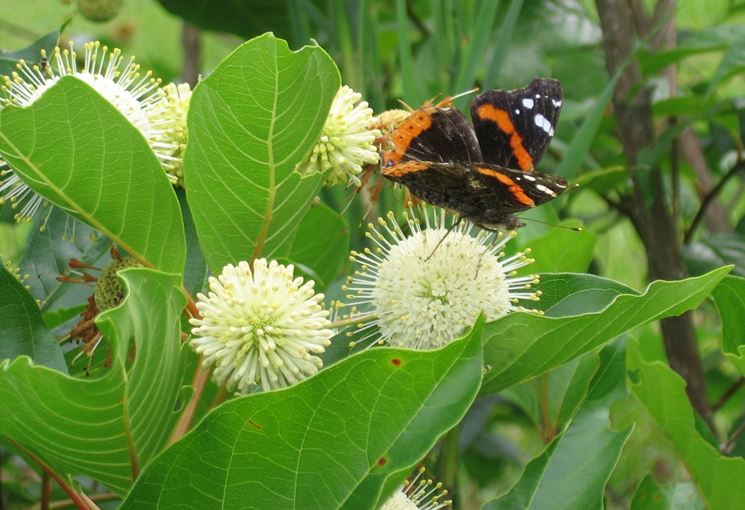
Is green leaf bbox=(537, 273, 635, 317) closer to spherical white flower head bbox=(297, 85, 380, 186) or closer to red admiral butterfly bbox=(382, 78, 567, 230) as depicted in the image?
red admiral butterfly bbox=(382, 78, 567, 230)

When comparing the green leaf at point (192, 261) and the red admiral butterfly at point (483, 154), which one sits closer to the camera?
the red admiral butterfly at point (483, 154)

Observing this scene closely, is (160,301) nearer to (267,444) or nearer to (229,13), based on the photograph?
(267,444)

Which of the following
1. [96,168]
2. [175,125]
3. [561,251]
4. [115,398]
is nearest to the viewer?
[115,398]

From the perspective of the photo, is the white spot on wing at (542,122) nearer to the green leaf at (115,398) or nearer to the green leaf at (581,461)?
the green leaf at (581,461)

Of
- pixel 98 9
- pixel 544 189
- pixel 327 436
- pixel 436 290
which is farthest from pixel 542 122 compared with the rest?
pixel 98 9

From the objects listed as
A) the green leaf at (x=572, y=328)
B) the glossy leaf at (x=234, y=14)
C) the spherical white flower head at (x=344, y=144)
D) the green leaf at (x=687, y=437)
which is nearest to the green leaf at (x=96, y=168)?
the spherical white flower head at (x=344, y=144)

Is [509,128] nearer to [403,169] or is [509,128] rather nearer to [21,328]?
[403,169]

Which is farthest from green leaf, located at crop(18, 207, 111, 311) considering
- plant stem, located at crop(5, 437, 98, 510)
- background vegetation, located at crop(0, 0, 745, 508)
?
plant stem, located at crop(5, 437, 98, 510)

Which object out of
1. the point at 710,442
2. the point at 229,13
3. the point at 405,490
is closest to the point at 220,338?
the point at 405,490
